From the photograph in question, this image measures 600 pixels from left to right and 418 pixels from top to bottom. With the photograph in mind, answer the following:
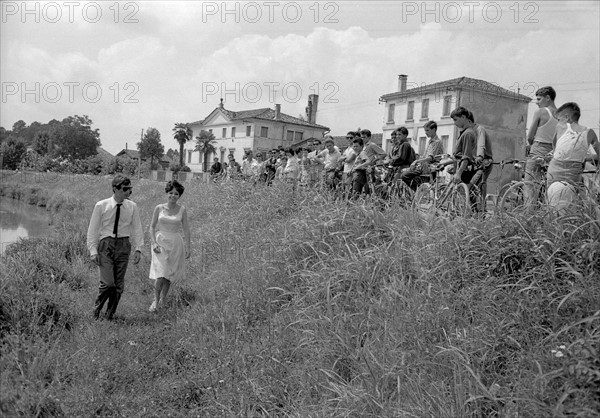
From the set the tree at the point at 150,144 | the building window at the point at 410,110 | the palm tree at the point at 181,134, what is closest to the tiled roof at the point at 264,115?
the palm tree at the point at 181,134

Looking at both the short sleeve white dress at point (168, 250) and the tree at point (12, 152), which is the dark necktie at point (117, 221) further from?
the tree at point (12, 152)

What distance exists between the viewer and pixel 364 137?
948 centimetres

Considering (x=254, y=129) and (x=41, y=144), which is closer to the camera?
(x=254, y=129)

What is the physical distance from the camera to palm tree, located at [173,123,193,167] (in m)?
77.8

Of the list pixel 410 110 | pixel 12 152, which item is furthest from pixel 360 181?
pixel 12 152

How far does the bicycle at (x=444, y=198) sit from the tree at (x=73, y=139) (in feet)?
310

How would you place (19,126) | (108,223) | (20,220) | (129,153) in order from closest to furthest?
(108,223)
(20,220)
(129,153)
(19,126)

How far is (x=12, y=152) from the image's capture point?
7475 centimetres

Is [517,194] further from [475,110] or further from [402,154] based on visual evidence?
[475,110]

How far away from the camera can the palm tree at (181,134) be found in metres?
77.8

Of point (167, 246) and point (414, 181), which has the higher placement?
point (414, 181)

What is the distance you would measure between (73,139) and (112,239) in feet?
311

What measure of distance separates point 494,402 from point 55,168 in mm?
68240

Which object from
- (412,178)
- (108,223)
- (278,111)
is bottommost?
(108,223)
